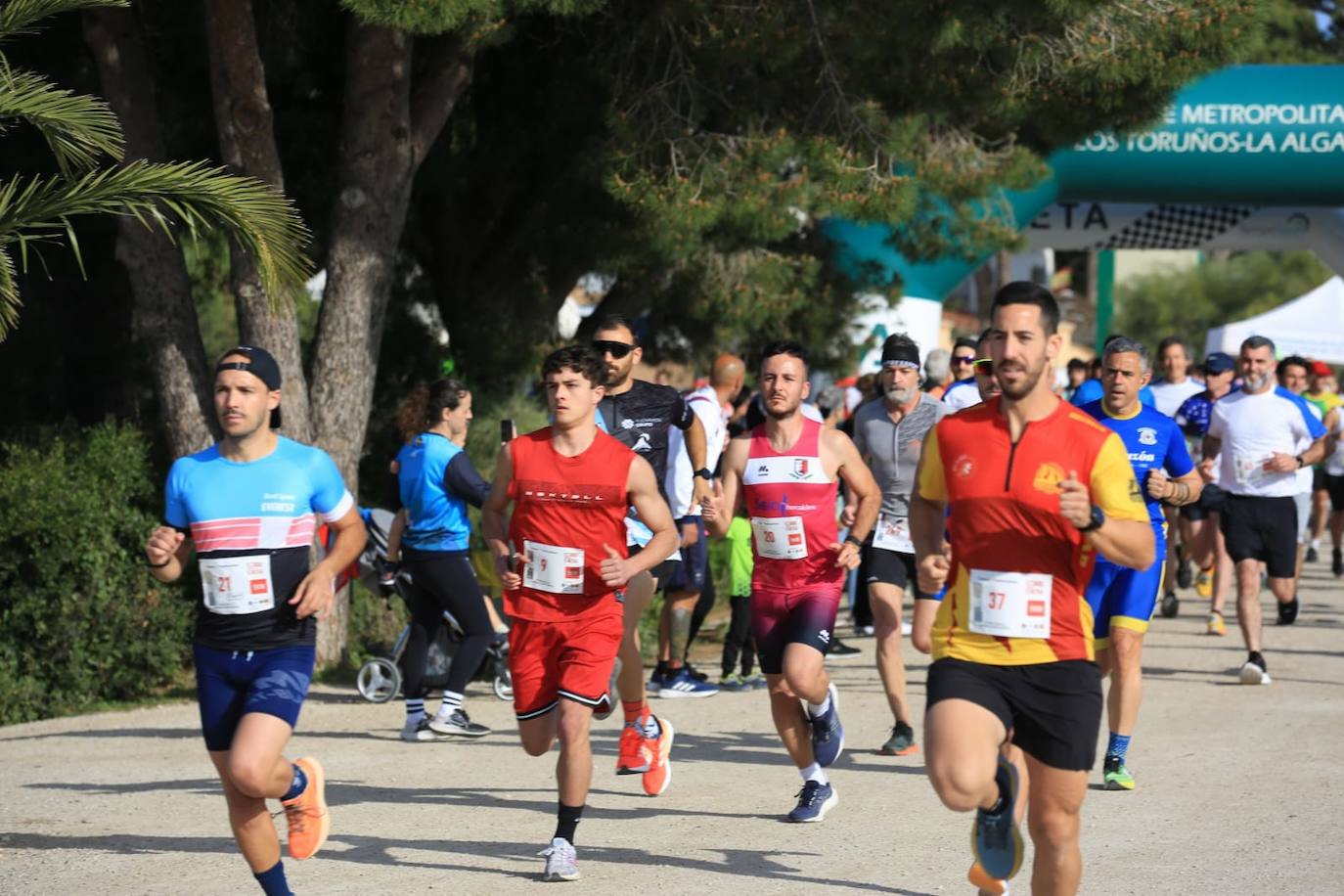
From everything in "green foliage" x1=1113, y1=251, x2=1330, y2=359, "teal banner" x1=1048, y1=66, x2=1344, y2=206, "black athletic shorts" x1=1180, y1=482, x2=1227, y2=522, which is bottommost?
"black athletic shorts" x1=1180, y1=482, x2=1227, y2=522

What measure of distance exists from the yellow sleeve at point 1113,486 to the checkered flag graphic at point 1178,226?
17.8m

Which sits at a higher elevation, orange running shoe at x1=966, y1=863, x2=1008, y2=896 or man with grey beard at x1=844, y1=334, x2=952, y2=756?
man with grey beard at x1=844, y1=334, x2=952, y2=756

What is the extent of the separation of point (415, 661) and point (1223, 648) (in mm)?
6466

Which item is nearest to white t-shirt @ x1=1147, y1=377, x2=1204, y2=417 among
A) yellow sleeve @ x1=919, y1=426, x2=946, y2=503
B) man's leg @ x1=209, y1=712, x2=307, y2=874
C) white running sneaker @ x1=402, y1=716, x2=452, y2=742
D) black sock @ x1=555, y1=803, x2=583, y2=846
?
white running sneaker @ x1=402, y1=716, x2=452, y2=742

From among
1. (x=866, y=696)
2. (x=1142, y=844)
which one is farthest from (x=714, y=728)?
(x=1142, y=844)

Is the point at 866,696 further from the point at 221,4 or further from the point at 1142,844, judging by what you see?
the point at 221,4

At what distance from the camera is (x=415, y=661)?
9875mm

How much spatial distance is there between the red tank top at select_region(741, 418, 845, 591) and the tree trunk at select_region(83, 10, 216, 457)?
4984mm

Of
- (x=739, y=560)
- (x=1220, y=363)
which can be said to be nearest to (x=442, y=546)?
(x=739, y=560)

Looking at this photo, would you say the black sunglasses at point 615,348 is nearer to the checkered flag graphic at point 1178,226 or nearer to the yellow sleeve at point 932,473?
the yellow sleeve at point 932,473

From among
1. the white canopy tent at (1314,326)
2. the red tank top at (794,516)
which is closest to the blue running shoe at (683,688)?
the red tank top at (794,516)

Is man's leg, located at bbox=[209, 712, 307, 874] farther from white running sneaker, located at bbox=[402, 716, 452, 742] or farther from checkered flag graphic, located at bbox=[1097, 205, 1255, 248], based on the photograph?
checkered flag graphic, located at bbox=[1097, 205, 1255, 248]

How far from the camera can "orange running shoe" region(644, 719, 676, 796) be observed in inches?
306

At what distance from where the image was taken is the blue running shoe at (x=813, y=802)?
736cm
